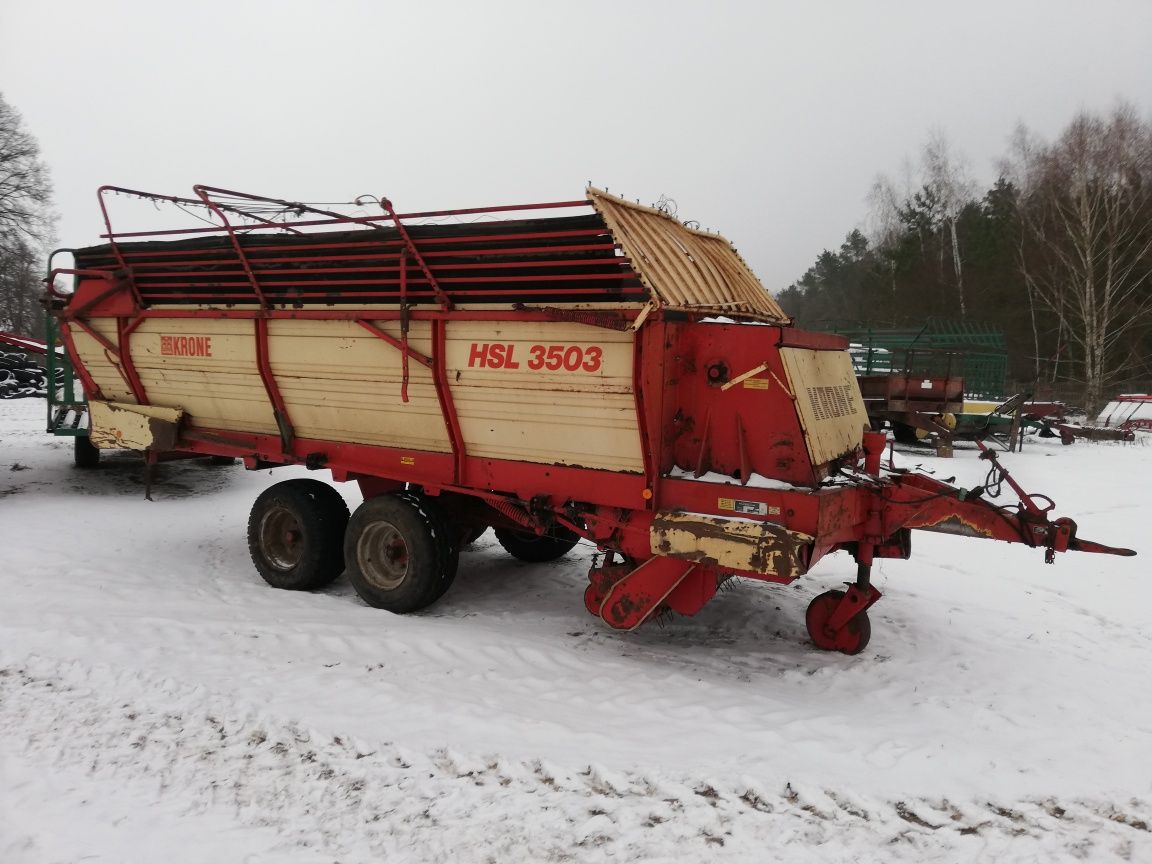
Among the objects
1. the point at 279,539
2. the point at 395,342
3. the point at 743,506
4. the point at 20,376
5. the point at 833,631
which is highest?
the point at 395,342

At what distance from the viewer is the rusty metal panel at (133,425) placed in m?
6.43

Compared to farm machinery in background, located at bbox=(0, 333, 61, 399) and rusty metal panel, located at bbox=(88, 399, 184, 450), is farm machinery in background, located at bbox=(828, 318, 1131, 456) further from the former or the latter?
farm machinery in background, located at bbox=(0, 333, 61, 399)

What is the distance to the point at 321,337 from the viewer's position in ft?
17.8

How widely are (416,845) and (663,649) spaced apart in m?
2.36

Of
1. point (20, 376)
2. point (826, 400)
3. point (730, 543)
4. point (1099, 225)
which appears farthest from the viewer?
point (1099, 225)

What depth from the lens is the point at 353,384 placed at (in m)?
5.40

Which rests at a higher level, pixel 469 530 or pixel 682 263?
pixel 682 263

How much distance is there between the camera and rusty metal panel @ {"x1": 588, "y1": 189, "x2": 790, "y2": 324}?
4203 millimetres

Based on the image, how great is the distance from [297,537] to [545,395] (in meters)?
2.66

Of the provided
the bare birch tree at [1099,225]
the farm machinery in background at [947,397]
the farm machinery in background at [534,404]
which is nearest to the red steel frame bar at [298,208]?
the farm machinery in background at [534,404]

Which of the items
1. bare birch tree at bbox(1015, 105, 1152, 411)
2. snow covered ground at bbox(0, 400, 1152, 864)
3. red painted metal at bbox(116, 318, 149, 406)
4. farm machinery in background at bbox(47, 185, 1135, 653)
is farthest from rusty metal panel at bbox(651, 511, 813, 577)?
bare birch tree at bbox(1015, 105, 1152, 411)

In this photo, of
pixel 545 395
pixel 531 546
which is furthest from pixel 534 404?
pixel 531 546

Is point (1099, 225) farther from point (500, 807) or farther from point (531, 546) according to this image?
point (500, 807)

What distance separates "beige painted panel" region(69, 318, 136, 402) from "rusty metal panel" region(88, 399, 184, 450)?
118 mm
